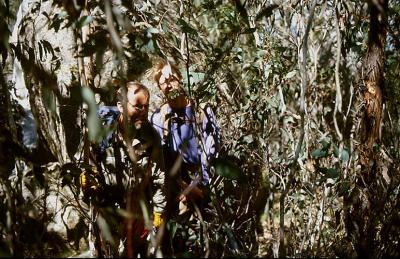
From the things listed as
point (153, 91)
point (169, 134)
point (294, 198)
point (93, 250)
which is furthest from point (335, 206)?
point (153, 91)

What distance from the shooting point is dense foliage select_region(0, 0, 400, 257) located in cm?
170

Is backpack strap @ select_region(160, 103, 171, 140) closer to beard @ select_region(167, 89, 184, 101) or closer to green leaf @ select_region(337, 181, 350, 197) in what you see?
beard @ select_region(167, 89, 184, 101)

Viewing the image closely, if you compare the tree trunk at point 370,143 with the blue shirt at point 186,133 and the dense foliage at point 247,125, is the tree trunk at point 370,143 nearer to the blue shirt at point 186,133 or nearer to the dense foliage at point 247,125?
the dense foliage at point 247,125

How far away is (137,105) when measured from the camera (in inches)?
106

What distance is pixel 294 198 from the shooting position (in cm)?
271

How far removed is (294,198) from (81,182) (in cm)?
128

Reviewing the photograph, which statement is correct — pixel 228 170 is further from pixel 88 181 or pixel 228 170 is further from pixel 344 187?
pixel 88 181

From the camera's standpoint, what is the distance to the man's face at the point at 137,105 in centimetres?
265

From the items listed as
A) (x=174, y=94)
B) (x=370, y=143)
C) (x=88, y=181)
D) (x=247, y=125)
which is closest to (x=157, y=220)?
(x=88, y=181)

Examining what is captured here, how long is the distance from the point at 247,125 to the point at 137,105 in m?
0.85

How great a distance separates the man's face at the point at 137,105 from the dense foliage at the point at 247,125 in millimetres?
117

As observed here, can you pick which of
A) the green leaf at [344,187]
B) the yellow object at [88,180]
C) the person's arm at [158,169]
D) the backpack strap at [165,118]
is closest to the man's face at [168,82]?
the backpack strap at [165,118]

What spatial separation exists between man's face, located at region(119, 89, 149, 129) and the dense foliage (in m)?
0.12

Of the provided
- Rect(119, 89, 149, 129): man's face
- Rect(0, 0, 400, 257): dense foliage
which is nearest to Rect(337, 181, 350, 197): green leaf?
Rect(0, 0, 400, 257): dense foliage
